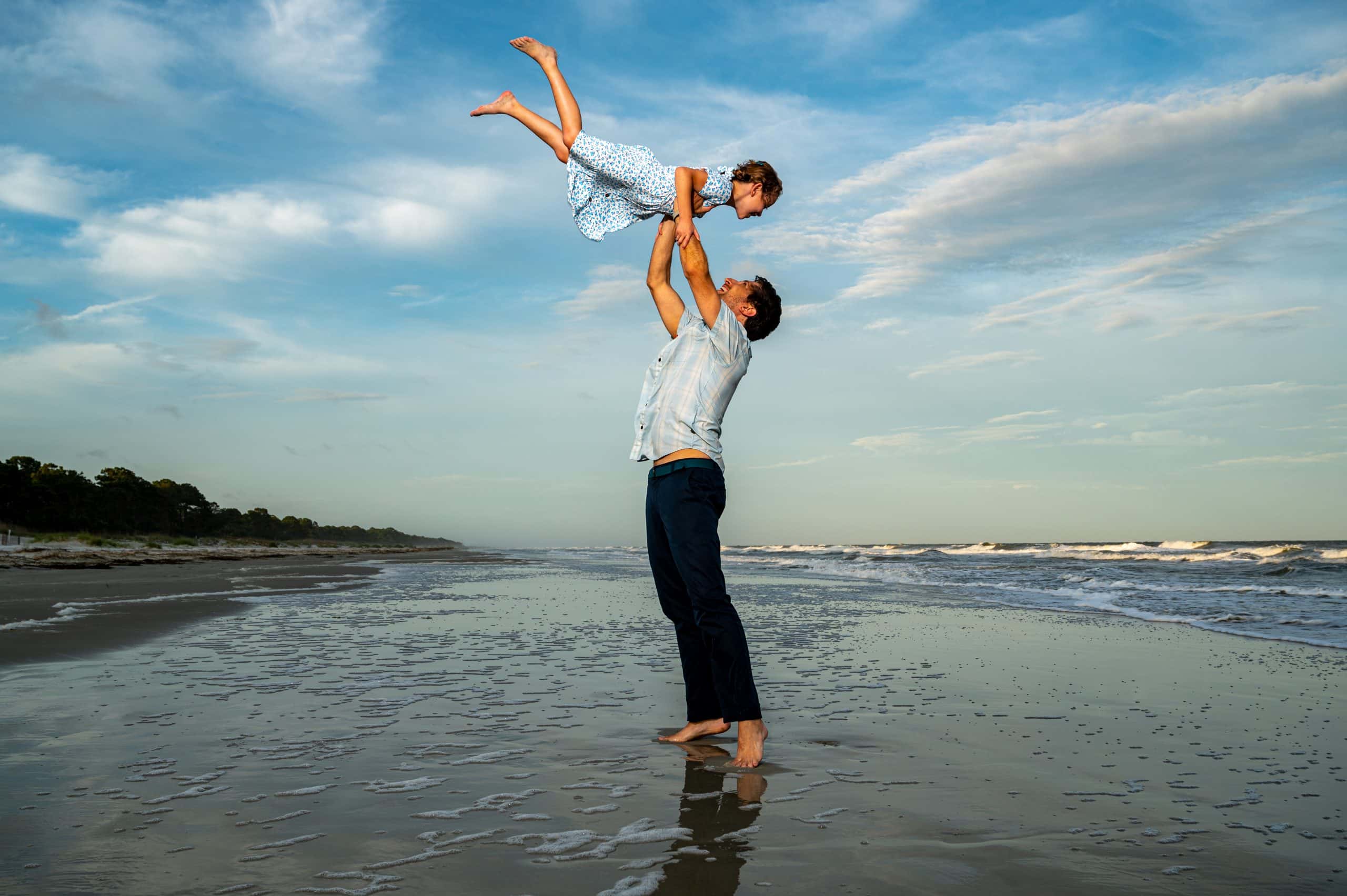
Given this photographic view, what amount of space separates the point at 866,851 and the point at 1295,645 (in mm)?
7590

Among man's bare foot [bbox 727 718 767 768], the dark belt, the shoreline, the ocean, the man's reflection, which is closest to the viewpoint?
the man's reflection

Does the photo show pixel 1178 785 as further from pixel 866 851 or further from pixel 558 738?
pixel 558 738

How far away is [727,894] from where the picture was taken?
2.13 meters

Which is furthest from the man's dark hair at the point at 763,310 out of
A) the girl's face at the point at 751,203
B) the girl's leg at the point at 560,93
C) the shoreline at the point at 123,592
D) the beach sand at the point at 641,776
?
the shoreline at the point at 123,592

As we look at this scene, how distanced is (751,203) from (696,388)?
33.8 inches

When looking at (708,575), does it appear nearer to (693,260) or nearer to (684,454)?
(684,454)

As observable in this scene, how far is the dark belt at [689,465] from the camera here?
3.73 m

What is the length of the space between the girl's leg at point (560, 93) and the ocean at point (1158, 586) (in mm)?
8309

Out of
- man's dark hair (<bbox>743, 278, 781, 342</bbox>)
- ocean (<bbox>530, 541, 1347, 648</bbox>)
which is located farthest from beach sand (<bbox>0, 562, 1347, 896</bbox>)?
ocean (<bbox>530, 541, 1347, 648</bbox>)

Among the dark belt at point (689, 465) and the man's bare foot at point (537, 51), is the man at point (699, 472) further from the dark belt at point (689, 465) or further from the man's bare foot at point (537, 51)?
the man's bare foot at point (537, 51)

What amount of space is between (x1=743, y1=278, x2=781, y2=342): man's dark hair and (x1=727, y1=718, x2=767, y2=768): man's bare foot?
1.77 metres

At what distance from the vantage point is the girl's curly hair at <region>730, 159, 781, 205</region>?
367 cm

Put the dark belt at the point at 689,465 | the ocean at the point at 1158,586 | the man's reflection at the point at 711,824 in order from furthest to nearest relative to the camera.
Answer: the ocean at the point at 1158,586, the dark belt at the point at 689,465, the man's reflection at the point at 711,824

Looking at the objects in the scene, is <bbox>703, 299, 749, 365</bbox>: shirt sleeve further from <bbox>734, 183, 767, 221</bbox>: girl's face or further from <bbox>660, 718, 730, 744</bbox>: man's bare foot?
<bbox>660, 718, 730, 744</bbox>: man's bare foot
